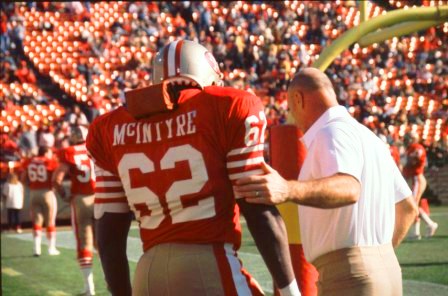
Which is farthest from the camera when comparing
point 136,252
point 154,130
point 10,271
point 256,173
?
point 136,252

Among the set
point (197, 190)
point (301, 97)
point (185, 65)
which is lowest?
point (197, 190)

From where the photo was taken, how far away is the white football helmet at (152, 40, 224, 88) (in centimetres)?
281

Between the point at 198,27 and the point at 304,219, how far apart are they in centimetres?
2210

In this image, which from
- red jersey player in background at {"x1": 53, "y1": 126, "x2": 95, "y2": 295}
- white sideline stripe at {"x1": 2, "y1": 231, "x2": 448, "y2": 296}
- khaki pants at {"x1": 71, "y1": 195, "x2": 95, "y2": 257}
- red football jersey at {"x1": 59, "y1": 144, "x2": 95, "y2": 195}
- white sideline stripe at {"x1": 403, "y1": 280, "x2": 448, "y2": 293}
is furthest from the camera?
red football jersey at {"x1": 59, "y1": 144, "x2": 95, "y2": 195}

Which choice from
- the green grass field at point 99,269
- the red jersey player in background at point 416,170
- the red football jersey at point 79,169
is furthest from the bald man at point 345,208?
the red jersey player in background at point 416,170

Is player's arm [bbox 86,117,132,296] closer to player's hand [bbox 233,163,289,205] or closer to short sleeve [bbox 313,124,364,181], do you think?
player's hand [bbox 233,163,289,205]

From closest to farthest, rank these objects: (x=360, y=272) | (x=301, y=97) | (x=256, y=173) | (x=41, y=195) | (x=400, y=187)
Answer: (x=256, y=173)
(x=360, y=272)
(x=301, y=97)
(x=400, y=187)
(x=41, y=195)

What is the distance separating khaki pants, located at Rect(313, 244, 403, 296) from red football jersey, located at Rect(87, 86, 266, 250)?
0.61 m

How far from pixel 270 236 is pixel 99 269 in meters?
7.60

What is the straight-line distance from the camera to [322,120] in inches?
128

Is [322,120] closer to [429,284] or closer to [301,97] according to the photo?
[301,97]

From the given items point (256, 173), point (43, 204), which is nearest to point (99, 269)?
point (43, 204)

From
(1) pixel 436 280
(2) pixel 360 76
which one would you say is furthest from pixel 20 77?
(1) pixel 436 280

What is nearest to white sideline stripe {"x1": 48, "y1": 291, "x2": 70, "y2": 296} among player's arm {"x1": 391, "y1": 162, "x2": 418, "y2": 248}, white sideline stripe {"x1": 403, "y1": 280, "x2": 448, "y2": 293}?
white sideline stripe {"x1": 403, "y1": 280, "x2": 448, "y2": 293}
